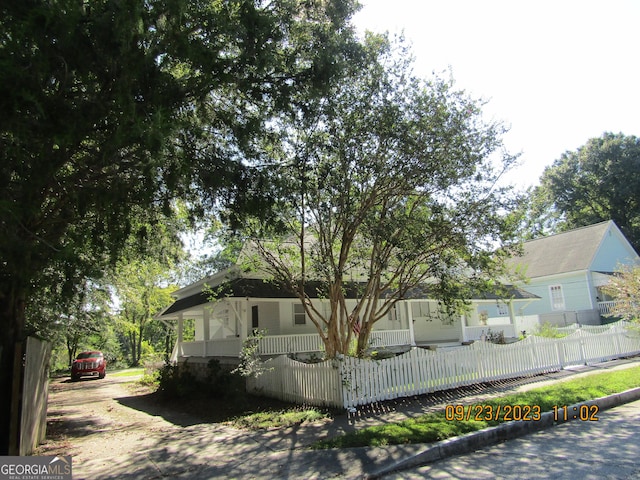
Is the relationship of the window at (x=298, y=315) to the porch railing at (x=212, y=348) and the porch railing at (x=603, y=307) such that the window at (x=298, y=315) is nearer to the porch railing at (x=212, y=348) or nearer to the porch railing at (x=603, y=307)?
the porch railing at (x=212, y=348)

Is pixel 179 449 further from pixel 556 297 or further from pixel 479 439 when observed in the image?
pixel 556 297

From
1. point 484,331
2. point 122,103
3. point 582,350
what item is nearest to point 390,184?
point 122,103

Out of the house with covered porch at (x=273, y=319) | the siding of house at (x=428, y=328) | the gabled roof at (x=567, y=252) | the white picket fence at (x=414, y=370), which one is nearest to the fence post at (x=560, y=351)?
the white picket fence at (x=414, y=370)

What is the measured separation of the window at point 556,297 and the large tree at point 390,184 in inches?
943

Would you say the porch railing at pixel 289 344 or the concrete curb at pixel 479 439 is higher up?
the porch railing at pixel 289 344

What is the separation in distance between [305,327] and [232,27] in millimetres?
14256

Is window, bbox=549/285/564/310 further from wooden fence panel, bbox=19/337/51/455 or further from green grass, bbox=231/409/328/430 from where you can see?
wooden fence panel, bbox=19/337/51/455

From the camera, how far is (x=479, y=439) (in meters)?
6.91

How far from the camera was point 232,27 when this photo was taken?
6527 mm

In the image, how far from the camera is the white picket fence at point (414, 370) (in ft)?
32.7

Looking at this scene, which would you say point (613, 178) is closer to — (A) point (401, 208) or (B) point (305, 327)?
(B) point (305, 327)

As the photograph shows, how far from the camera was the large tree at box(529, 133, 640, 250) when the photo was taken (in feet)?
147

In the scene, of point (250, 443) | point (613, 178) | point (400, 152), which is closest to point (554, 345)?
point (400, 152)

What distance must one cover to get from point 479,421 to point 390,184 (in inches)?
214
